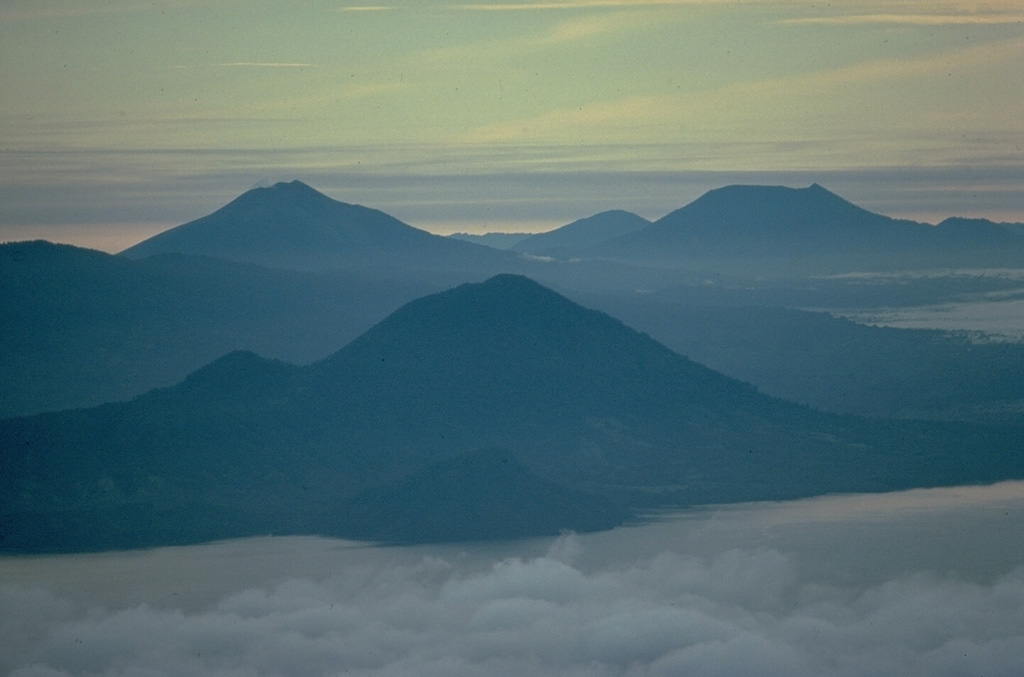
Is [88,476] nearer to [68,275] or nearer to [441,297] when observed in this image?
[441,297]

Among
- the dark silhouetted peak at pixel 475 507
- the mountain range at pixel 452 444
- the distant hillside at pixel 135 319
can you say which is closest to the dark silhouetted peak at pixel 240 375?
the mountain range at pixel 452 444

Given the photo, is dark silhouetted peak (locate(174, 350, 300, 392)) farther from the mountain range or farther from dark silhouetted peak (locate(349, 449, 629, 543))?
dark silhouetted peak (locate(349, 449, 629, 543))

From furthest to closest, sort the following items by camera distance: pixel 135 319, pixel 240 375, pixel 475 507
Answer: pixel 135 319, pixel 240 375, pixel 475 507

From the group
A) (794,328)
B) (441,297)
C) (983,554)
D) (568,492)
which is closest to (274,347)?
(441,297)

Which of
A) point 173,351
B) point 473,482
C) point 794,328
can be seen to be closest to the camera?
point 473,482

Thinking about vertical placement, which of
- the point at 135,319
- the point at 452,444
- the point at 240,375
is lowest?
the point at 452,444

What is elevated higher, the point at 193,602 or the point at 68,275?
the point at 68,275

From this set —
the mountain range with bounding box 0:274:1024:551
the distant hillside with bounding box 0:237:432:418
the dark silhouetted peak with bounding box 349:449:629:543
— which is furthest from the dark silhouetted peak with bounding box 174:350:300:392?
the distant hillside with bounding box 0:237:432:418

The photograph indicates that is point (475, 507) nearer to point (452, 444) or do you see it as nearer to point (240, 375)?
point (452, 444)

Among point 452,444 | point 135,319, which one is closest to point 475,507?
point 452,444
